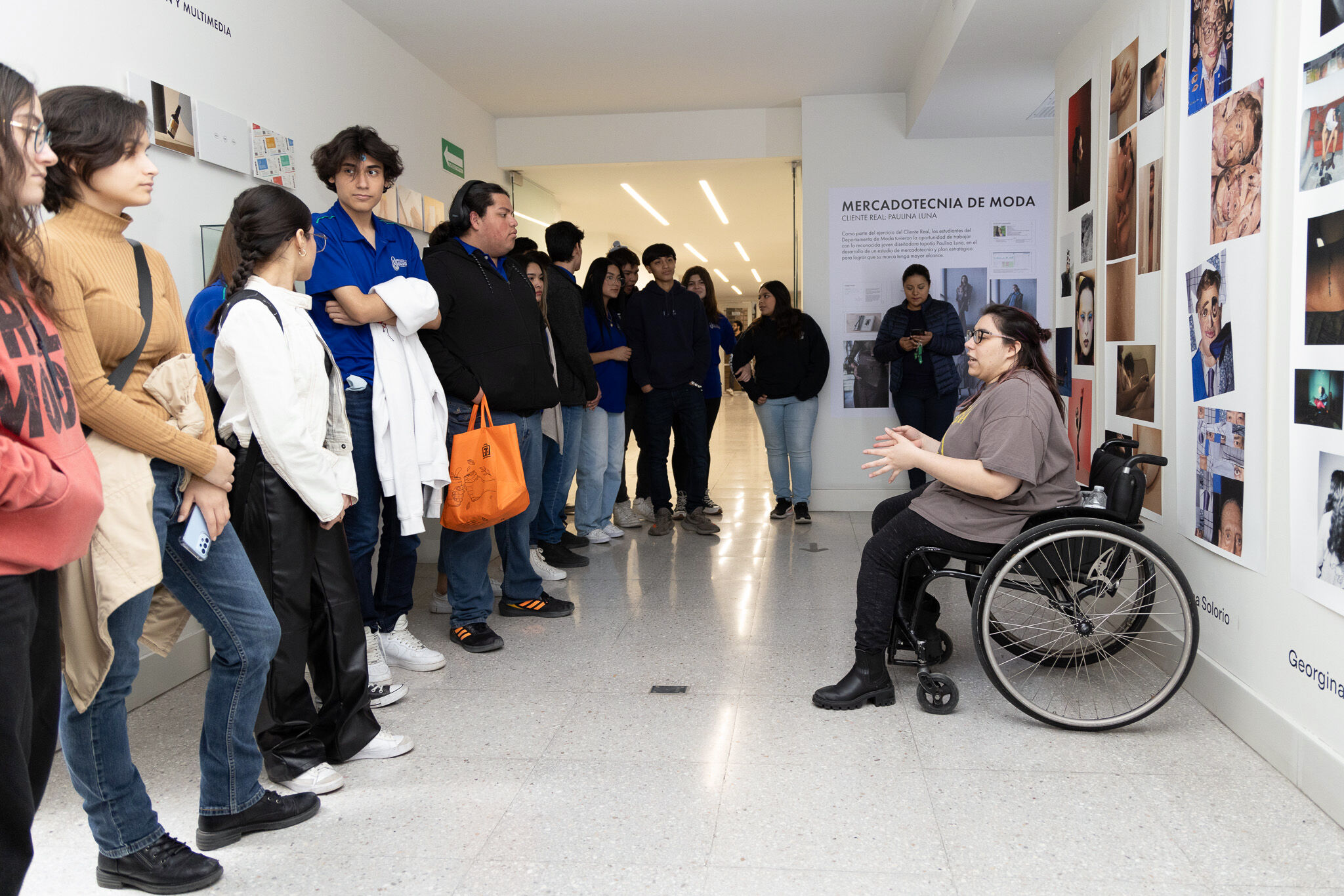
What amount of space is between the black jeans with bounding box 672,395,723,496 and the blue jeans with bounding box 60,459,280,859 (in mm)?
3779

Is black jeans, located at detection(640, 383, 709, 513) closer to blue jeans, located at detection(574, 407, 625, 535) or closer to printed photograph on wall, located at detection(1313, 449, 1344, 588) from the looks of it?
blue jeans, located at detection(574, 407, 625, 535)

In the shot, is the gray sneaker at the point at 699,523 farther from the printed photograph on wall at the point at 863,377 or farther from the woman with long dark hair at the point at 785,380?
the printed photograph on wall at the point at 863,377

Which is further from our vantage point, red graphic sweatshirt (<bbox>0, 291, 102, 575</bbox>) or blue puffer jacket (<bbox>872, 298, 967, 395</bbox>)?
blue puffer jacket (<bbox>872, 298, 967, 395</bbox>)

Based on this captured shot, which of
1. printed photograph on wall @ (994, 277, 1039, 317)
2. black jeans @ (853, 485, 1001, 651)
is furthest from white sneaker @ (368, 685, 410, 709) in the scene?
printed photograph on wall @ (994, 277, 1039, 317)

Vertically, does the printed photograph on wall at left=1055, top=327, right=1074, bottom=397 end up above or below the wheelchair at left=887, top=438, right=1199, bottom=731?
above

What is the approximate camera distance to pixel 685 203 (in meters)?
10.7

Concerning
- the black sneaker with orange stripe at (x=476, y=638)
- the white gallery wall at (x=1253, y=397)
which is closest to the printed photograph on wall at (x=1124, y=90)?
the white gallery wall at (x=1253, y=397)

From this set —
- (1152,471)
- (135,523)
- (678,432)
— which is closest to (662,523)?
(678,432)

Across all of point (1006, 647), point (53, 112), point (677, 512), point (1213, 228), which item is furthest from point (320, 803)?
point (677, 512)

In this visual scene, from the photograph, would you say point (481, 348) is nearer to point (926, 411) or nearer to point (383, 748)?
point (383, 748)

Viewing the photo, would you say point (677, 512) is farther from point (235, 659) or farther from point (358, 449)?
point (235, 659)

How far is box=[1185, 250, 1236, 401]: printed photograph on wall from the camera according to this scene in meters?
2.54

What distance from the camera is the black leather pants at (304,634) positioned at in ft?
6.88

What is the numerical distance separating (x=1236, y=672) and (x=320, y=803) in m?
2.37
